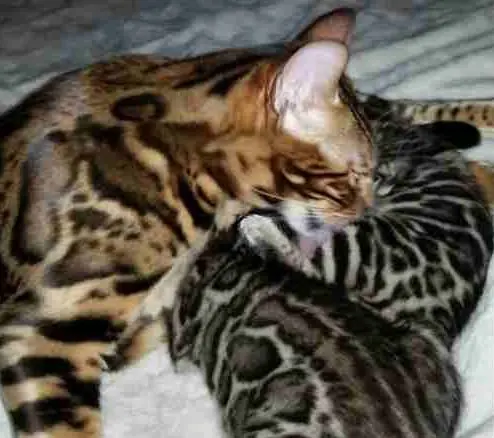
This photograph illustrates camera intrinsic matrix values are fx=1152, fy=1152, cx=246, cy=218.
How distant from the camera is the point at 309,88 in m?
1.49

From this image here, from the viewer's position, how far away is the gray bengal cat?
1511 mm

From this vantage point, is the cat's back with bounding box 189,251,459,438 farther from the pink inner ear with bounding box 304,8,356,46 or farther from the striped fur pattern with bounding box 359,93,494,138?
the striped fur pattern with bounding box 359,93,494,138

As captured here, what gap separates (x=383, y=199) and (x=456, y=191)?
0.41ft

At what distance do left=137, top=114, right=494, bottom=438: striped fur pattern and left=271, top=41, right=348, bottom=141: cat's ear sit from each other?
145 millimetres

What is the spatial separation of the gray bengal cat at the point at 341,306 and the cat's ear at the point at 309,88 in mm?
150

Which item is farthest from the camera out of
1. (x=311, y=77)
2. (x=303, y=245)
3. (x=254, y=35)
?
(x=254, y=35)

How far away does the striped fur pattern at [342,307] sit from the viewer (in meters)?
1.51

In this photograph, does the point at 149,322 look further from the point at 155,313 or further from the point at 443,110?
the point at 443,110

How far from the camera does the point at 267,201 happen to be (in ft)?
5.32

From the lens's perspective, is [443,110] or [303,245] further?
[443,110]

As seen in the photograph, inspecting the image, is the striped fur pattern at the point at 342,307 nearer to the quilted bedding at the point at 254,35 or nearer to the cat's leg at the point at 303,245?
the cat's leg at the point at 303,245

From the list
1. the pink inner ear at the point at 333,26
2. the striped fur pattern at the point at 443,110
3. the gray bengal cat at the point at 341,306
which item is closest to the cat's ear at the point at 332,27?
the pink inner ear at the point at 333,26

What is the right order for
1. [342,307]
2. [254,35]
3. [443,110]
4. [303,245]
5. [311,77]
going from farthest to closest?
1. [254,35]
2. [443,110]
3. [303,245]
4. [342,307]
5. [311,77]

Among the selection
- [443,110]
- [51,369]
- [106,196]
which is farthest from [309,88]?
[443,110]
